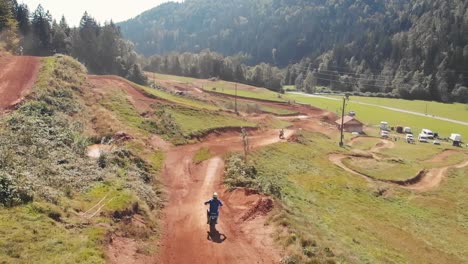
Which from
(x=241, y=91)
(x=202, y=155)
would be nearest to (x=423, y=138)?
(x=241, y=91)

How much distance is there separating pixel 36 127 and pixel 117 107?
21.3 metres

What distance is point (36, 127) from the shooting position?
112 feet

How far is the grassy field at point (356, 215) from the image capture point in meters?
26.8

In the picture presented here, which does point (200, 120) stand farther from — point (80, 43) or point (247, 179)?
point (80, 43)

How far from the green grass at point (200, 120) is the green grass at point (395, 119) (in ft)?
223

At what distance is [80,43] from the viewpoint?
139 meters

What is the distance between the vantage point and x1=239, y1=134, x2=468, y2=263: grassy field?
88.0 feet

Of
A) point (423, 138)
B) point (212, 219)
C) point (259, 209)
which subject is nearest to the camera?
point (212, 219)

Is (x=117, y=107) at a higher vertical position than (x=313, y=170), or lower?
higher

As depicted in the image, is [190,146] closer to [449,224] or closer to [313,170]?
[313,170]

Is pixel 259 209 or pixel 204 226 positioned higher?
pixel 259 209

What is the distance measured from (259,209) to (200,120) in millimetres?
36185

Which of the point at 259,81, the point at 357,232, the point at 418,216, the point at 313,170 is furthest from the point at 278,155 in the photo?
the point at 259,81

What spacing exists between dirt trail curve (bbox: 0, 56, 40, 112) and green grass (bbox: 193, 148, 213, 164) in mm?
17123
